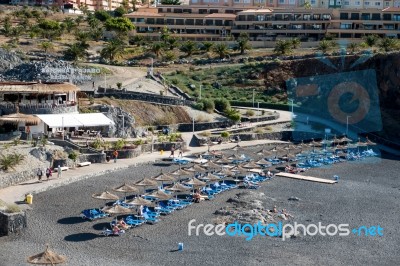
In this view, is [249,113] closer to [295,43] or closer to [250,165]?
[250,165]

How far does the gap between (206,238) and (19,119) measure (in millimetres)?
24535

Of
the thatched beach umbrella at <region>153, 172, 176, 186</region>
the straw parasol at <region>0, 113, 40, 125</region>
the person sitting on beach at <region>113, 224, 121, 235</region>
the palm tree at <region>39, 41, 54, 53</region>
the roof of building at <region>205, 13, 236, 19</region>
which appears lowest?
the person sitting on beach at <region>113, 224, 121, 235</region>

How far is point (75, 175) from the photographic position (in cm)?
4684

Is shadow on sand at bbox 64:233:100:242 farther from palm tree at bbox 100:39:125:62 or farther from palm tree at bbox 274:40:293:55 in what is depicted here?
palm tree at bbox 274:40:293:55

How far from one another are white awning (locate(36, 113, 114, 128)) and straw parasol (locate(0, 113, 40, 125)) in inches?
30.1

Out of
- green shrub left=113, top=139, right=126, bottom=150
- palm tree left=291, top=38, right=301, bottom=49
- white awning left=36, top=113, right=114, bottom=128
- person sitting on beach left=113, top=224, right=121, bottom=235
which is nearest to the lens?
person sitting on beach left=113, top=224, right=121, bottom=235

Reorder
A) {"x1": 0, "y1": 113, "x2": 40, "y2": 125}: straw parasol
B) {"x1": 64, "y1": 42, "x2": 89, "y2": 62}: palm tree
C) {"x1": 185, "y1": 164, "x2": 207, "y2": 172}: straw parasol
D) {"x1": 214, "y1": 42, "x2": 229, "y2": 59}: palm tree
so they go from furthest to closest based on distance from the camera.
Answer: {"x1": 214, "y1": 42, "x2": 229, "y2": 59}: palm tree → {"x1": 64, "y1": 42, "x2": 89, "y2": 62}: palm tree → {"x1": 0, "y1": 113, "x2": 40, "y2": 125}: straw parasol → {"x1": 185, "y1": 164, "x2": 207, "y2": 172}: straw parasol

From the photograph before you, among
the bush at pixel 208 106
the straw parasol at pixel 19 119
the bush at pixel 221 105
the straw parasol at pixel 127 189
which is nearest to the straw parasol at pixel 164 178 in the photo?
the straw parasol at pixel 127 189

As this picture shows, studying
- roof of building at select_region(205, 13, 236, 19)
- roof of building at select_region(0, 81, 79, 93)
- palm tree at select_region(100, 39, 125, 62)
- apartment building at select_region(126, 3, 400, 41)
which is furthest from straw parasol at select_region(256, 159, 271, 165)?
roof of building at select_region(205, 13, 236, 19)

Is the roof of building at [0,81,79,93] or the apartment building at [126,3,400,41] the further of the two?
the apartment building at [126,3,400,41]

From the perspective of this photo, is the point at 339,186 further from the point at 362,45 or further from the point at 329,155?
the point at 362,45

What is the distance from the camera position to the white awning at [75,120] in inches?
2179

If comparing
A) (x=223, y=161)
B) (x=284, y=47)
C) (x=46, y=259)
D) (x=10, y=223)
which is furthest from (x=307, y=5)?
(x=46, y=259)

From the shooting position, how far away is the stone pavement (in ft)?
136
